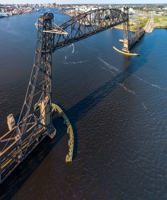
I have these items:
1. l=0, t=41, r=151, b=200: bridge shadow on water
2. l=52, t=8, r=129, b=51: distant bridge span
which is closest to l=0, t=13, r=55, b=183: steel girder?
l=0, t=41, r=151, b=200: bridge shadow on water

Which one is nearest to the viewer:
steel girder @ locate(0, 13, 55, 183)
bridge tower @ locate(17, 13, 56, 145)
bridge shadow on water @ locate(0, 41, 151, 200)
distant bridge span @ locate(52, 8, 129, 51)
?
bridge shadow on water @ locate(0, 41, 151, 200)

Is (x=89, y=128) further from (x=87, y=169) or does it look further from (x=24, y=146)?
(x=24, y=146)

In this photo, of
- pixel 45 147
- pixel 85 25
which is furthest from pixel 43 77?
pixel 85 25

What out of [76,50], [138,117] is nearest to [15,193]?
[138,117]

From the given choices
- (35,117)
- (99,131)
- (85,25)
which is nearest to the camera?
(35,117)

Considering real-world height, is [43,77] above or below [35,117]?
above

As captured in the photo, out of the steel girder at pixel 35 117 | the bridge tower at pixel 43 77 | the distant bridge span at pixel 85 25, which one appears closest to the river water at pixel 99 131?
the steel girder at pixel 35 117

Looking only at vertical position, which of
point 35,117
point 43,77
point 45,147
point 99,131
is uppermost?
point 43,77

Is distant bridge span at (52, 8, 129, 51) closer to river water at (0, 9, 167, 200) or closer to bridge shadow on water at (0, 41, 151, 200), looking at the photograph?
river water at (0, 9, 167, 200)

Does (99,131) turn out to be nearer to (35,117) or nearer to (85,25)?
(35,117)
